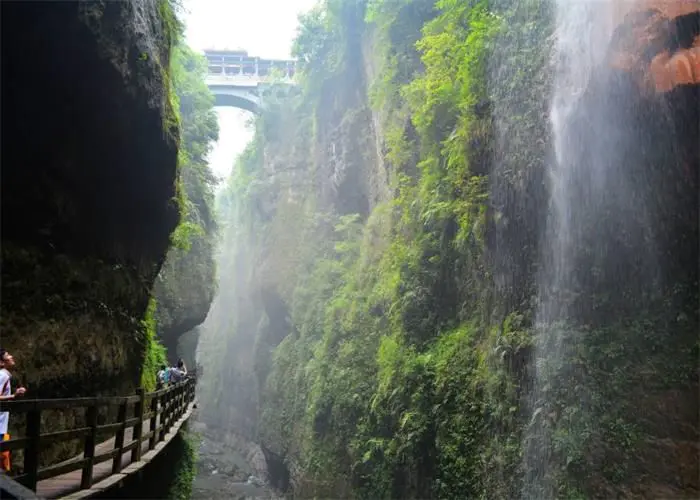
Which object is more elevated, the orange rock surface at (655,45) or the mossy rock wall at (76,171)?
the orange rock surface at (655,45)

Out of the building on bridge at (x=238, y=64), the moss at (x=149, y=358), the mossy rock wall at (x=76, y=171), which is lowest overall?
the moss at (x=149, y=358)

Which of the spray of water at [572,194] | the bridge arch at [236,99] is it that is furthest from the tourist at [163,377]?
the bridge arch at [236,99]

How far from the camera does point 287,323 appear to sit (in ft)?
110

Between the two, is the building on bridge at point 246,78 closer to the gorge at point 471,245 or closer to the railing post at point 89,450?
the gorge at point 471,245

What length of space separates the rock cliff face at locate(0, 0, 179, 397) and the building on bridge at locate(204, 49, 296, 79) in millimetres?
31091

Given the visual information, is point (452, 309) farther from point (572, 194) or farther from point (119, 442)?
point (119, 442)

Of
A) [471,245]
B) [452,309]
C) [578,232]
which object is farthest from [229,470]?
[578,232]

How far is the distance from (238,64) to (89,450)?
40.1 meters

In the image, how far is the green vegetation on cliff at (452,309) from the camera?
9070mm

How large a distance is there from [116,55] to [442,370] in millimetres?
9293

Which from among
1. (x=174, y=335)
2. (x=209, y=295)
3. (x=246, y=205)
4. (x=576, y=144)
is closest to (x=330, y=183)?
(x=209, y=295)

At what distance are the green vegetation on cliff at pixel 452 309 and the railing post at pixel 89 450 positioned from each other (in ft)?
23.3

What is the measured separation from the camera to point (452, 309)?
45.7ft

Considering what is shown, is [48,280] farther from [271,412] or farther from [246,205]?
[246,205]
